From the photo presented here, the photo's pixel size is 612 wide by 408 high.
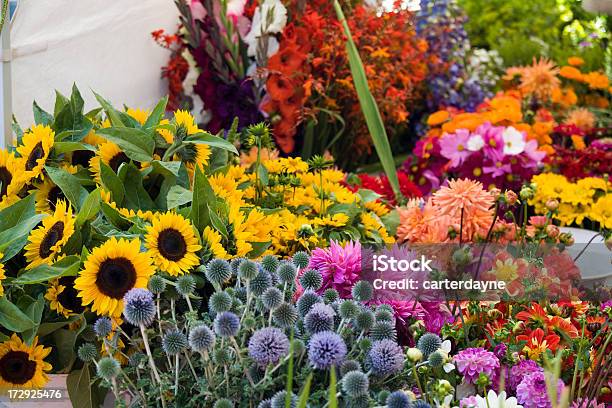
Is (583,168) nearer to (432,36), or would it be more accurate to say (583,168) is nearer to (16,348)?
(432,36)

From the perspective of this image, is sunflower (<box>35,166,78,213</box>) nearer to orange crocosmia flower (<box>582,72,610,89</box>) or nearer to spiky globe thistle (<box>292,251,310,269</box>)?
spiky globe thistle (<box>292,251,310,269</box>)

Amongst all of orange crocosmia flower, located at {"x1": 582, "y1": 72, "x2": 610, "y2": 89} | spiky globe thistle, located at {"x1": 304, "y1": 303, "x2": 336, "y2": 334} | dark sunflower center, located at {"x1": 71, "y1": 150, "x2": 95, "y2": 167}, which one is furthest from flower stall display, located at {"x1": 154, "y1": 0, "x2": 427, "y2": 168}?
spiky globe thistle, located at {"x1": 304, "y1": 303, "x2": 336, "y2": 334}

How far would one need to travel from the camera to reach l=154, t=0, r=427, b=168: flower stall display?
2.44 metres

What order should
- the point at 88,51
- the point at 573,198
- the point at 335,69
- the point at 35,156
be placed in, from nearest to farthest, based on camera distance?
1. the point at 35,156
2. the point at 573,198
3. the point at 88,51
4. the point at 335,69

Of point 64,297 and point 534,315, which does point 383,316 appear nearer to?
point 534,315

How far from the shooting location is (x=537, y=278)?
133 centimetres

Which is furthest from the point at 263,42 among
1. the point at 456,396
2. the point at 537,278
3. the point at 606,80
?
the point at 606,80

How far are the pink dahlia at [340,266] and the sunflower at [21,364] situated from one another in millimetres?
418

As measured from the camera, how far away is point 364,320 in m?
0.99

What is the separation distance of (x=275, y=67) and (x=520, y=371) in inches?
58.3

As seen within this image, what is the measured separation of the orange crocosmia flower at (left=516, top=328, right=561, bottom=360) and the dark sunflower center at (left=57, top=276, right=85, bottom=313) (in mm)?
656

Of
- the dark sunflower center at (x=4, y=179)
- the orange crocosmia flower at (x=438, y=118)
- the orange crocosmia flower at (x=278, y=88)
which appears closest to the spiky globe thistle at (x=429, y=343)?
the dark sunflower center at (x=4, y=179)

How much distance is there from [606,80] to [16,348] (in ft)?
9.94

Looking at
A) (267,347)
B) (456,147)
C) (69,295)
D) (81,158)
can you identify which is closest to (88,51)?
(81,158)
